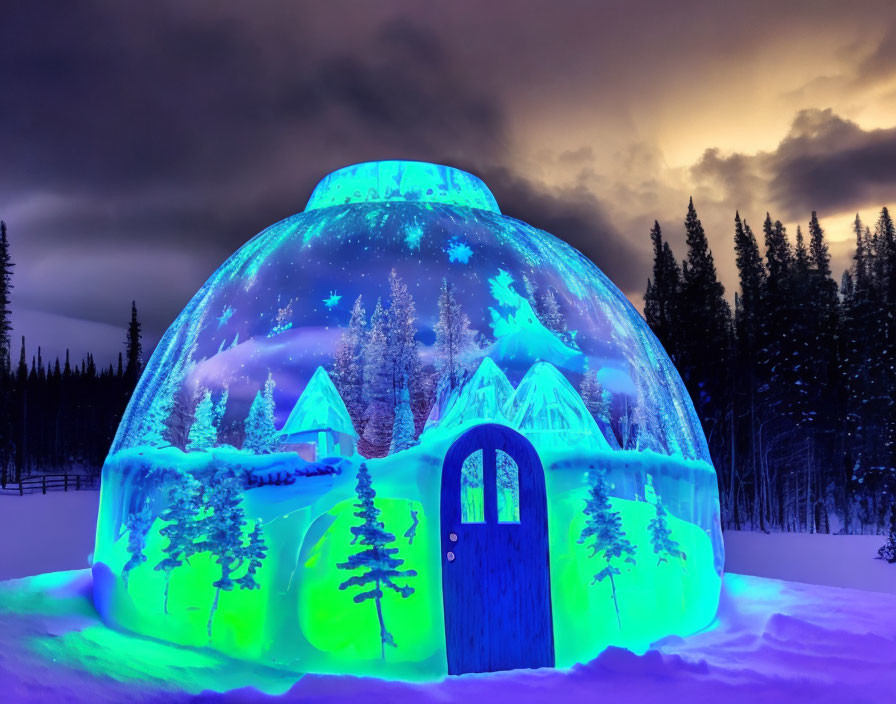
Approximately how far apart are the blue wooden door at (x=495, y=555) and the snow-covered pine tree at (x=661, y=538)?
113 centimetres

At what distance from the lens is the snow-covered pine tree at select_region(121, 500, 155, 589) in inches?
249

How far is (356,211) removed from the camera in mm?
7434

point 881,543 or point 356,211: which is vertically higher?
point 356,211

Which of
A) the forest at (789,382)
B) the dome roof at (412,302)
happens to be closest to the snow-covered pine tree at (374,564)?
the dome roof at (412,302)

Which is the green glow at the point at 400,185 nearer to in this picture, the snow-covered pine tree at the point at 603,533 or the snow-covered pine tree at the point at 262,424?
the snow-covered pine tree at the point at 262,424

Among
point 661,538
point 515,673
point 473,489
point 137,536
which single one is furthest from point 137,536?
point 661,538

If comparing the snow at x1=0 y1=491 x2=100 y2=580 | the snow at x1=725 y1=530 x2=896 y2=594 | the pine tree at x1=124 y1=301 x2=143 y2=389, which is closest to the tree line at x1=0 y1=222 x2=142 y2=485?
the pine tree at x1=124 y1=301 x2=143 y2=389

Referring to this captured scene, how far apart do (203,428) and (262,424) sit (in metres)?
0.63

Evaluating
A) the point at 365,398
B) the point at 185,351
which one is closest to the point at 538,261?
the point at 365,398

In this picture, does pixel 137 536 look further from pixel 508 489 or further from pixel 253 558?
pixel 508 489

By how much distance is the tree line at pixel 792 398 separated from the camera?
2631 centimetres

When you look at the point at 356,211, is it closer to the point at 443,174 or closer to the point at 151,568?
the point at 443,174

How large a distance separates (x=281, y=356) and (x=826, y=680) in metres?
4.99

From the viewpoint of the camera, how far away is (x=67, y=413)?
60.0m
